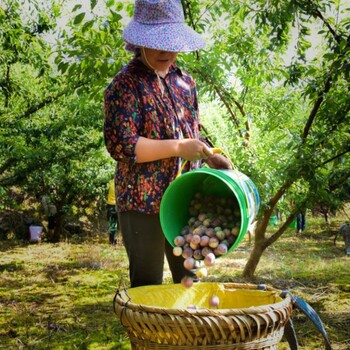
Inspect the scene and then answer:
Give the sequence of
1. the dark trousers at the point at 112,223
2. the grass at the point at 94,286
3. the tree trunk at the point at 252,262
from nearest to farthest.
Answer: the grass at the point at 94,286 → the tree trunk at the point at 252,262 → the dark trousers at the point at 112,223

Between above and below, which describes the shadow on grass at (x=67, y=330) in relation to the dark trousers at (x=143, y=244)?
below

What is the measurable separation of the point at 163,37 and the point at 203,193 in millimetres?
606

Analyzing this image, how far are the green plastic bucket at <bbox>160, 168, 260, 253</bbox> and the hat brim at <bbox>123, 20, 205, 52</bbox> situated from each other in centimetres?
46

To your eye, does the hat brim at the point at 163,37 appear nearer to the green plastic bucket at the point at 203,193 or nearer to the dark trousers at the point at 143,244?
the green plastic bucket at the point at 203,193

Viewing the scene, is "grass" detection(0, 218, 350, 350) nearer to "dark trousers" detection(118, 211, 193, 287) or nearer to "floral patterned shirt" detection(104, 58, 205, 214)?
"dark trousers" detection(118, 211, 193, 287)

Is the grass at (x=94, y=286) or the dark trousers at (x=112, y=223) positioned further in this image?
the dark trousers at (x=112, y=223)

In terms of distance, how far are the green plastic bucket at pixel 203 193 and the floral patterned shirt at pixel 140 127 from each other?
0.23 feet

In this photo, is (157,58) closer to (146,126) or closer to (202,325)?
(146,126)

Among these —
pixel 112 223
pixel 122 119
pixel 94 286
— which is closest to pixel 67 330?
pixel 94 286

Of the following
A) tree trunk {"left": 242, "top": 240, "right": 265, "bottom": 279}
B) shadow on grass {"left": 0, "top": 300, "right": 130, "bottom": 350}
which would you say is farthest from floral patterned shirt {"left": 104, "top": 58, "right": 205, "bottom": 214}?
tree trunk {"left": 242, "top": 240, "right": 265, "bottom": 279}

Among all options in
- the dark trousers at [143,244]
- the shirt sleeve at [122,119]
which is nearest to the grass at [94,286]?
the dark trousers at [143,244]

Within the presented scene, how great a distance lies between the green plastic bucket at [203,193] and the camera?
1.96 m

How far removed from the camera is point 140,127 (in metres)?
2.12

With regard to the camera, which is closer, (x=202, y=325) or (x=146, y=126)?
(x=202, y=325)
